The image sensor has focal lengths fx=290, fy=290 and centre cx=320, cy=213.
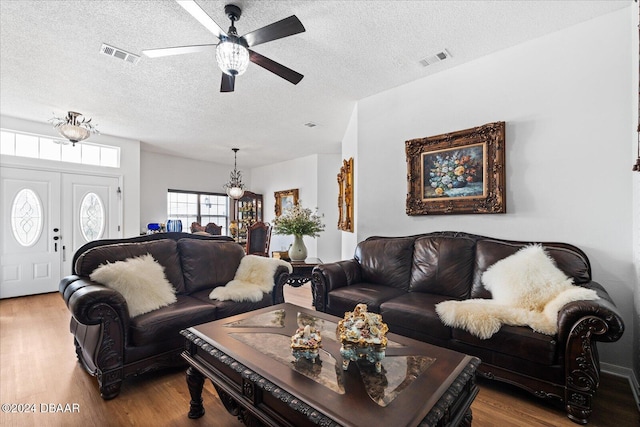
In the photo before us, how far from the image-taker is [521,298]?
2.15 meters

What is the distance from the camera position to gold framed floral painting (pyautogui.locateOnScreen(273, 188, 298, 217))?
24.7ft

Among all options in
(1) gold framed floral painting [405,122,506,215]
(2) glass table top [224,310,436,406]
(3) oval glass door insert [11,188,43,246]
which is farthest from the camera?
(3) oval glass door insert [11,188,43,246]

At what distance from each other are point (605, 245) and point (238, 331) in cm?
294

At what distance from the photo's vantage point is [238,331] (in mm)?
1750

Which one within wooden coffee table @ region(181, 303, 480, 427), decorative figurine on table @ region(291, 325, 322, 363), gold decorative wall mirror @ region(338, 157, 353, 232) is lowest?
wooden coffee table @ region(181, 303, 480, 427)

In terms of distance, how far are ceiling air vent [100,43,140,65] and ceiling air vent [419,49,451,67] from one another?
115 inches

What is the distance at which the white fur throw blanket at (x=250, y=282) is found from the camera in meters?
2.67

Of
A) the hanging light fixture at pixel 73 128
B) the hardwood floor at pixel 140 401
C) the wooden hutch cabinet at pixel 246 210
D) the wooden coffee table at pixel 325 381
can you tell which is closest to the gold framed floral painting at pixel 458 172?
the hardwood floor at pixel 140 401

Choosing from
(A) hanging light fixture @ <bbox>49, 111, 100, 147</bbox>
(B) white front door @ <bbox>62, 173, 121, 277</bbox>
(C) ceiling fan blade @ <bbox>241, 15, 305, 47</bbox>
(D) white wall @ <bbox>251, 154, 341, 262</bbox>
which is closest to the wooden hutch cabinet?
(D) white wall @ <bbox>251, 154, 341, 262</bbox>

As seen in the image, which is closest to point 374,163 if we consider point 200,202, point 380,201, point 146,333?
point 380,201

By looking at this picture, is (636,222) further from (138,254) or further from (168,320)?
(138,254)

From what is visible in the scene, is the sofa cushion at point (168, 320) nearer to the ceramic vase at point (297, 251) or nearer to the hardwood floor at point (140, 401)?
the hardwood floor at point (140, 401)

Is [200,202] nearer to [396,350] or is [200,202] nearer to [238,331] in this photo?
[238,331]

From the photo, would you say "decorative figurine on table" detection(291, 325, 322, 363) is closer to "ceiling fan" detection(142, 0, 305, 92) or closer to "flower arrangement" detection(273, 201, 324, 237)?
"ceiling fan" detection(142, 0, 305, 92)
